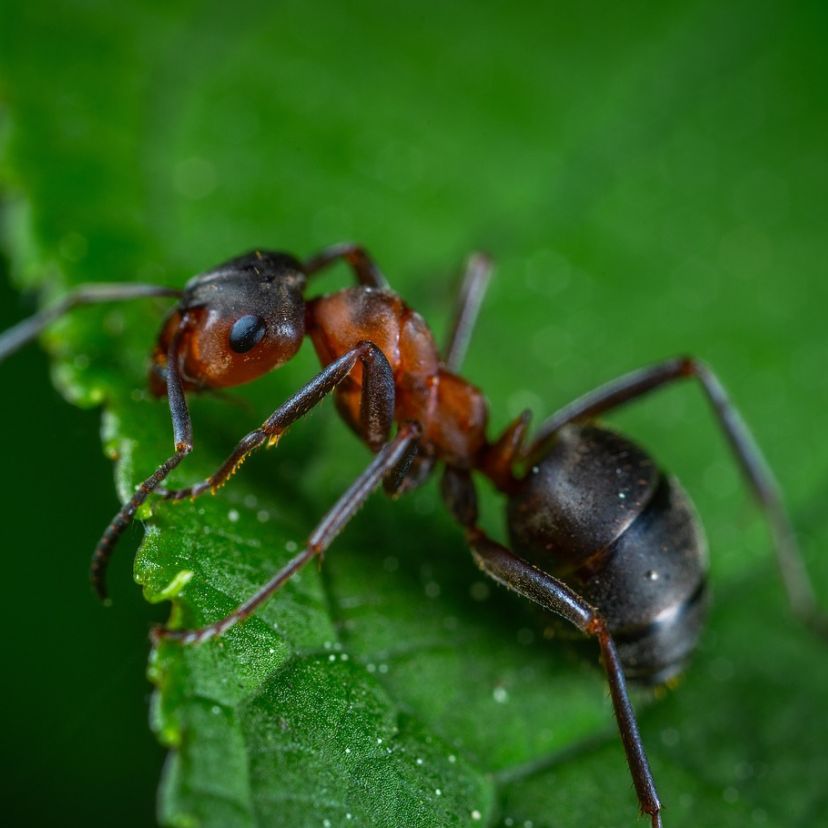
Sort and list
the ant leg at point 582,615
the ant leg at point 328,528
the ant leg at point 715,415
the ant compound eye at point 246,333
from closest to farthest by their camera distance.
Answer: the ant leg at point 328,528, the ant leg at point 582,615, the ant compound eye at point 246,333, the ant leg at point 715,415

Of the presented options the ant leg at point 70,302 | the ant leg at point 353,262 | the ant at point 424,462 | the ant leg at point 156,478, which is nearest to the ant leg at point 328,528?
the ant at point 424,462

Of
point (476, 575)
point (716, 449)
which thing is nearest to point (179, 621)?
point (476, 575)

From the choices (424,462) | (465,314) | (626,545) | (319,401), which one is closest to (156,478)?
(319,401)

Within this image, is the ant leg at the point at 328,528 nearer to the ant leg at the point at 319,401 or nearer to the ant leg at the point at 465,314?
the ant leg at the point at 319,401

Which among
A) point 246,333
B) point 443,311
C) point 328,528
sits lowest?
point 328,528

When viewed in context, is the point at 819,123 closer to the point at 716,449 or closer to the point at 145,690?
the point at 716,449

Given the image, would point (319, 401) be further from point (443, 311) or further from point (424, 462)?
point (443, 311)
